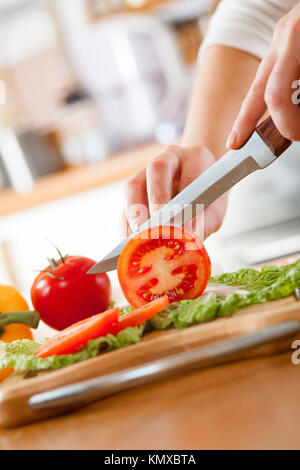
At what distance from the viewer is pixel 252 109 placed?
800mm

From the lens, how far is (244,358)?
2.06 ft

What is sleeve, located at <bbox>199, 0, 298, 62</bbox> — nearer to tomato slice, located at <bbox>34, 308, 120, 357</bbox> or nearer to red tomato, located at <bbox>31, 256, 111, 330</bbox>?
red tomato, located at <bbox>31, 256, 111, 330</bbox>

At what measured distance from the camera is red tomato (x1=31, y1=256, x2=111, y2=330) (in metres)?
1.02

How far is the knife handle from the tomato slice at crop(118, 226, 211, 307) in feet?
0.59

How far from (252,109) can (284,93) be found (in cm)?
11

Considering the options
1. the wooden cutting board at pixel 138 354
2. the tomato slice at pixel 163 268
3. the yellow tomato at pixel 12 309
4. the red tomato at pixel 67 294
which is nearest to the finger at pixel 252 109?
the tomato slice at pixel 163 268

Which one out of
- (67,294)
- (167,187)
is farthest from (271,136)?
(67,294)

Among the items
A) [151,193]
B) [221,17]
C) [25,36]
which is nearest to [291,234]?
[221,17]

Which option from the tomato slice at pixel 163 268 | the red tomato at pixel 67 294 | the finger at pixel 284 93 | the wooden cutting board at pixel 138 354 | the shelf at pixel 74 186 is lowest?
the wooden cutting board at pixel 138 354

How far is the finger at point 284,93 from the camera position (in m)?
0.69

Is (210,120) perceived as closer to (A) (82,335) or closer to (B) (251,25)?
(B) (251,25)

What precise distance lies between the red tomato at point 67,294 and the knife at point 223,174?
10cm

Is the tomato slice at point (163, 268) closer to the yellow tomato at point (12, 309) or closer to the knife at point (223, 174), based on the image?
the knife at point (223, 174)
